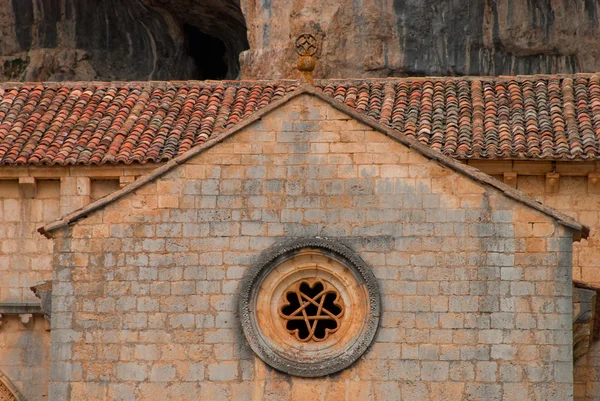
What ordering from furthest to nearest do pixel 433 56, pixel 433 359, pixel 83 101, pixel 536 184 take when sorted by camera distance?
1. pixel 433 56
2. pixel 83 101
3. pixel 536 184
4. pixel 433 359

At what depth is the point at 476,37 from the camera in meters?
39.3

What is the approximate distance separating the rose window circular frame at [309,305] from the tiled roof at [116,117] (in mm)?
6236

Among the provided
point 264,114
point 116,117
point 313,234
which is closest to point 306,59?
point 264,114

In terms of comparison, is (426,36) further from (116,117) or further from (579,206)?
(579,206)

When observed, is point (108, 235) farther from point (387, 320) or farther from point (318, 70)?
point (318, 70)

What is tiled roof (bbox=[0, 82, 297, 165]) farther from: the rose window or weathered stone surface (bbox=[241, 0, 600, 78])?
the rose window

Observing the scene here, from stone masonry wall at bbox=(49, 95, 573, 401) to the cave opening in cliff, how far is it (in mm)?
18175

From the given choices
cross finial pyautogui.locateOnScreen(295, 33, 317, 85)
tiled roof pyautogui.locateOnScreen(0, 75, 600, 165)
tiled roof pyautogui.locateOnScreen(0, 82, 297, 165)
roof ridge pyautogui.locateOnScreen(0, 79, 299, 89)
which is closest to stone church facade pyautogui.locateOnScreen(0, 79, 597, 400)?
cross finial pyautogui.locateOnScreen(295, 33, 317, 85)

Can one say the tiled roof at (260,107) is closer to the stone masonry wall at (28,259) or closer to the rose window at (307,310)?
the stone masonry wall at (28,259)

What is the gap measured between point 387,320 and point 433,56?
14182 mm

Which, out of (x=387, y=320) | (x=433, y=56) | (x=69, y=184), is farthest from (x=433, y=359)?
(x=433, y=56)

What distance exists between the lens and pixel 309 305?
2609cm

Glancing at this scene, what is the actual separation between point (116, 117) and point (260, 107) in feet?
8.29

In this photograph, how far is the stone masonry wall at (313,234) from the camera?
1000 inches
